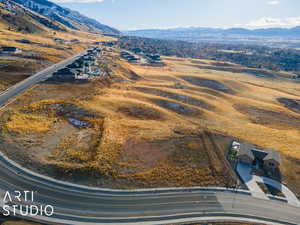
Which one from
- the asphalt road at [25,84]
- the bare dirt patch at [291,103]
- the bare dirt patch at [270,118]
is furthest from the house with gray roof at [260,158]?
the bare dirt patch at [291,103]

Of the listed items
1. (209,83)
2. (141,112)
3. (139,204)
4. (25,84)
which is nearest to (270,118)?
(209,83)

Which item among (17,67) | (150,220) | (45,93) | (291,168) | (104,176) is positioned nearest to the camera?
(150,220)

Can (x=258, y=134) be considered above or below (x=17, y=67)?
below

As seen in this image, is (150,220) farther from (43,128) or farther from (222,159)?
(43,128)

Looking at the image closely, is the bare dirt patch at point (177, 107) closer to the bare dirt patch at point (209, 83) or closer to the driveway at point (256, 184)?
the driveway at point (256, 184)

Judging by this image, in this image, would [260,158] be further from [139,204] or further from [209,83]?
[209,83]

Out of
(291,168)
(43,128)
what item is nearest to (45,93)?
(43,128)

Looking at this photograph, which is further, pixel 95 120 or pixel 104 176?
pixel 95 120
